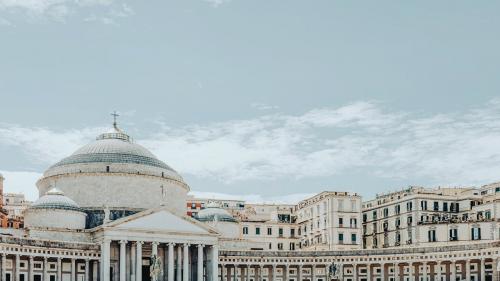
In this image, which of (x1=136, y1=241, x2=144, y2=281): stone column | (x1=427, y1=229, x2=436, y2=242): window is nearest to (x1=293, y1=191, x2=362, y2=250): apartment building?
(x1=427, y1=229, x2=436, y2=242): window

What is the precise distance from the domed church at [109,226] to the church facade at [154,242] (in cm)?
13

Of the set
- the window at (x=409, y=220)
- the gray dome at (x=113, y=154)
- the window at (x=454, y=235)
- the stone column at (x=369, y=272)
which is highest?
the gray dome at (x=113, y=154)

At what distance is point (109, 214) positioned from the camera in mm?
111750

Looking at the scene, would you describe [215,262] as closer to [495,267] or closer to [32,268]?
[32,268]

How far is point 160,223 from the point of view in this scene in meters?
107

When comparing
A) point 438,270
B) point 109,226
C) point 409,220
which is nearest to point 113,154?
point 109,226

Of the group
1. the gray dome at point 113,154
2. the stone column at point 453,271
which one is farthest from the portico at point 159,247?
the stone column at point 453,271

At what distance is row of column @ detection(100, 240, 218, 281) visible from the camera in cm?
10394

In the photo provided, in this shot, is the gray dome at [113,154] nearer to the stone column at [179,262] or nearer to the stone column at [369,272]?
the stone column at [179,262]

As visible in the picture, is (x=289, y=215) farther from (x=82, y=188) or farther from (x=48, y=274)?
(x=48, y=274)

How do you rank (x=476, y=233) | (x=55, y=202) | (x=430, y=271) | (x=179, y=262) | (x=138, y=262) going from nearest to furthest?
(x=138, y=262)
(x=55, y=202)
(x=179, y=262)
(x=430, y=271)
(x=476, y=233)

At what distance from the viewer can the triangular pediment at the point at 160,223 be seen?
105188 mm

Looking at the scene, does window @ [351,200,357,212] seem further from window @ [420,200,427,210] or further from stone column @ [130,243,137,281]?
stone column @ [130,243,137,281]

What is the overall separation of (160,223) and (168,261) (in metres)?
4.87
